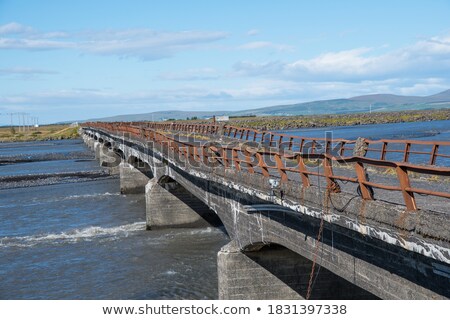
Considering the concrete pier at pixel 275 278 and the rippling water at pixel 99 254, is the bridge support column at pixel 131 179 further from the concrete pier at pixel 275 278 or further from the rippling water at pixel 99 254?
the concrete pier at pixel 275 278

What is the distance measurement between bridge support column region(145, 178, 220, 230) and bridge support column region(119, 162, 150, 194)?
12938 millimetres

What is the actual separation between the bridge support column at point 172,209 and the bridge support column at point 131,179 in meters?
12.9

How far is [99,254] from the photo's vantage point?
22.8 metres

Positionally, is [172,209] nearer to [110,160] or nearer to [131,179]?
[131,179]

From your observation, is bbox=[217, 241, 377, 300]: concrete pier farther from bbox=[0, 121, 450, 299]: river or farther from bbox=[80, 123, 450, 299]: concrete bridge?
bbox=[0, 121, 450, 299]: river

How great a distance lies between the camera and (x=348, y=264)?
894 centimetres

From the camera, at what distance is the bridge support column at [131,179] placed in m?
41.3

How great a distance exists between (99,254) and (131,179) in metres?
19.3

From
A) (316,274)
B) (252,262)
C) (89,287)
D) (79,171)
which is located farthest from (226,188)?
(79,171)

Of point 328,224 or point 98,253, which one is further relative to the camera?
point 98,253

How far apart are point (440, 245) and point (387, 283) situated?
1652mm

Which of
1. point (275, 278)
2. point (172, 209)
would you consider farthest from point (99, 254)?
point (275, 278)

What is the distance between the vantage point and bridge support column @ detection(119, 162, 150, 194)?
136 ft
